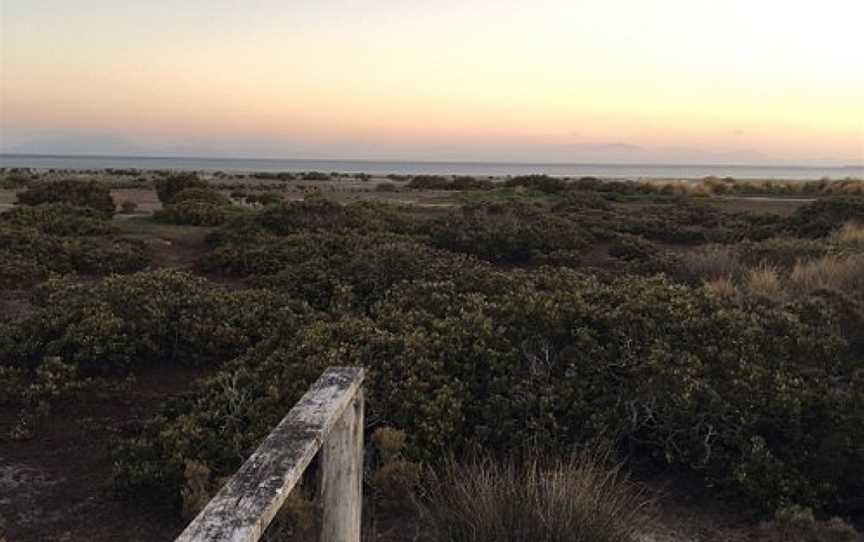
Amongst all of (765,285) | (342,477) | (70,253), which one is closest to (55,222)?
(70,253)

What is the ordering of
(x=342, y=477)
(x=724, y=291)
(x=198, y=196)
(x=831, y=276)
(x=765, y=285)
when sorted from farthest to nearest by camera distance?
(x=198, y=196)
(x=831, y=276)
(x=765, y=285)
(x=724, y=291)
(x=342, y=477)

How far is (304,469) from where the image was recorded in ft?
6.86

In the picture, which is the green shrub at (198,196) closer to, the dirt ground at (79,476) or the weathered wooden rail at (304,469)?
the dirt ground at (79,476)

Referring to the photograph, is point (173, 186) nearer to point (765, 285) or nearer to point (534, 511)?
point (765, 285)

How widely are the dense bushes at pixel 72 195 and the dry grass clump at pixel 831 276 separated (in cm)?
1694

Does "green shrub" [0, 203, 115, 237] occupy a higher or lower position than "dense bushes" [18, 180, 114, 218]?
lower

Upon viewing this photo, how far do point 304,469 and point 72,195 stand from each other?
21.6 m

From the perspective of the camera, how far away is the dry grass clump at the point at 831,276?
29.3 feet

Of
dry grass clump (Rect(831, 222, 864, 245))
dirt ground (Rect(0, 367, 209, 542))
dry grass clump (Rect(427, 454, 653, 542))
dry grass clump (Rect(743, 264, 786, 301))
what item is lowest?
dirt ground (Rect(0, 367, 209, 542))

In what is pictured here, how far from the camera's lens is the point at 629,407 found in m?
5.05

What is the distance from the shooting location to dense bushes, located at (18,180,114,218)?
67.5ft

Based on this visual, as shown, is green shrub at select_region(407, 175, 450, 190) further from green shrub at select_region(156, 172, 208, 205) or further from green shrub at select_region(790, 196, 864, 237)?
Result: green shrub at select_region(790, 196, 864, 237)

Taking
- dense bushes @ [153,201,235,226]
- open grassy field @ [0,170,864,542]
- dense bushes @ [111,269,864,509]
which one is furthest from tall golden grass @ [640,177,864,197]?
dense bushes @ [111,269,864,509]

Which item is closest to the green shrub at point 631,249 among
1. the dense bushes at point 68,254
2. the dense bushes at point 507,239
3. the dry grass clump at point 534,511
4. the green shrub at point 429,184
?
the dense bushes at point 507,239
